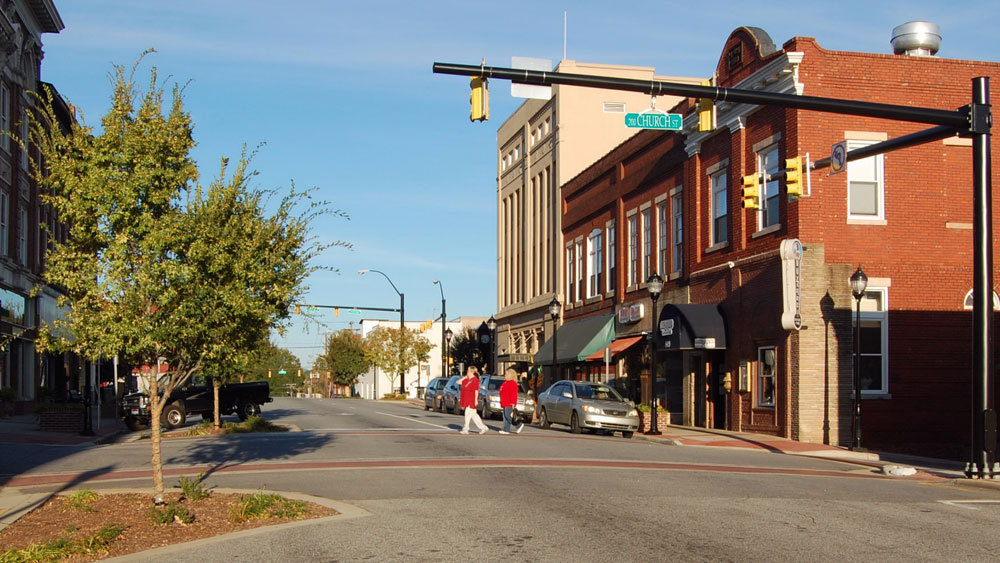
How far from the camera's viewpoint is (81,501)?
11508 mm

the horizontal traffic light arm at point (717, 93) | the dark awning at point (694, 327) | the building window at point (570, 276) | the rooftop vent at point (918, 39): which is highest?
the rooftop vent at point (918, 39)

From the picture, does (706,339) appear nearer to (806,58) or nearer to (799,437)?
(799,437)

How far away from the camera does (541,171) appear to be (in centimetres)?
5184

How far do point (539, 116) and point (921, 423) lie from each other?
3105cm

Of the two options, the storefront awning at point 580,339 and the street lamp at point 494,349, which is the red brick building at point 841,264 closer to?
the storefront awning at point 580,339

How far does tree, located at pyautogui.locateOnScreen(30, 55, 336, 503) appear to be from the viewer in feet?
35.9

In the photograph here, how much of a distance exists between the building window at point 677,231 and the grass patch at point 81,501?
79.5 feet

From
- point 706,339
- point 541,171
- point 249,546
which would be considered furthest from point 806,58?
point 541,171

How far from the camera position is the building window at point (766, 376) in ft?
85.7

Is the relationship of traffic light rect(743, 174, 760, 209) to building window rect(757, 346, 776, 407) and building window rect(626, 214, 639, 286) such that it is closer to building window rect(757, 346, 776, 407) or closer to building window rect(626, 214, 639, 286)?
building window rect(757, 346, 776, 407)

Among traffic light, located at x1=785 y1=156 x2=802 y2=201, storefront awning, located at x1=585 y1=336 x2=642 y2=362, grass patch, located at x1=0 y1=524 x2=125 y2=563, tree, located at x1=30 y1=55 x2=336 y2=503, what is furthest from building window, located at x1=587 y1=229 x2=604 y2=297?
grass patch, located at x1=0 y1=524 x2=125 y2=563

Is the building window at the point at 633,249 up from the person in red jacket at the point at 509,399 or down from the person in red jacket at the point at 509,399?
up

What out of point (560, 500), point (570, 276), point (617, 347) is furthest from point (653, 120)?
point (570, 276)

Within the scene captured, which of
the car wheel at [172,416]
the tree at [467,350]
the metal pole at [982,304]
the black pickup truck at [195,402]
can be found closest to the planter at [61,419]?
the black pickup truck at [195,402]
